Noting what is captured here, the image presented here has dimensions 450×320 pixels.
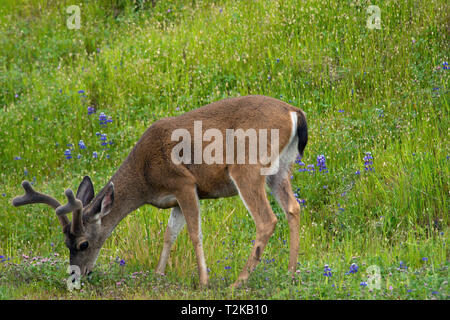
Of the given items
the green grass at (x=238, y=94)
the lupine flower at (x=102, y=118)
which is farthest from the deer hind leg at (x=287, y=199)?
the lupine flower at (x=102, y=118)

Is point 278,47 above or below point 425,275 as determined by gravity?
above

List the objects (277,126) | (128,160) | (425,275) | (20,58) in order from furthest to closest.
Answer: (20,58) < (128,160) < (277,126) < (425,275)

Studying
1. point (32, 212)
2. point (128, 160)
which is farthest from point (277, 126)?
point (32, 212)

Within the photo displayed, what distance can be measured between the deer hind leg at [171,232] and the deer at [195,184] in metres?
0.01

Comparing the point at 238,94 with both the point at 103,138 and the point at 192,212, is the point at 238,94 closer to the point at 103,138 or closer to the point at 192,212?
the point at 103,138

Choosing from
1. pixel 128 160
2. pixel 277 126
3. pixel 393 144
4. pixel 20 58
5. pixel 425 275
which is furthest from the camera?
pixel 20 58

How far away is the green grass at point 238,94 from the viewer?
6.71 meters

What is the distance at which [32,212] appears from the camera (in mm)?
8898

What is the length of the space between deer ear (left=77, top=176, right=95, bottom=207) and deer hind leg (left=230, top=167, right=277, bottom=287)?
1.59m

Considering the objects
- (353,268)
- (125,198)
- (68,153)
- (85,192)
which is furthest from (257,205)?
(68,153)

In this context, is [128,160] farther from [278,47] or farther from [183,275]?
[278,47]

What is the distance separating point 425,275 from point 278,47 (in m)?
5.53

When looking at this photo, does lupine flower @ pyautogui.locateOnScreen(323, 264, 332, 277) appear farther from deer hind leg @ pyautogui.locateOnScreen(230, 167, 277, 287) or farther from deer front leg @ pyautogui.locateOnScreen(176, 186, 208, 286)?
deer front leg @ pyautogui.locateOnScreen(176, 186, 208, 286)

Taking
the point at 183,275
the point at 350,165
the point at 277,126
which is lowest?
the point at 183,275
